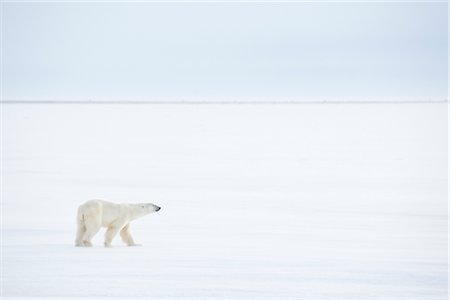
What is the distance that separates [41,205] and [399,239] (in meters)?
3.60

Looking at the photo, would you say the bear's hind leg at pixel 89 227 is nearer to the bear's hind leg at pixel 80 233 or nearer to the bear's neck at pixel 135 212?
the bear's hind leg at pixel 80 233

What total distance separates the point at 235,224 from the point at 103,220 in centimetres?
153

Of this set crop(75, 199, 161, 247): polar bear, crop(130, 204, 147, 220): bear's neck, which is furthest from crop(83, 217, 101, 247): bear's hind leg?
crop(130, 204, 147, 220): bear's neck

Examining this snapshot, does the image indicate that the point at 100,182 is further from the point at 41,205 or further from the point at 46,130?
the point at 46,130

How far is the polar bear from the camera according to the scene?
5.59 meters

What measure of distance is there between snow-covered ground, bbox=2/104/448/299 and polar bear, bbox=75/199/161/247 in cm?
13

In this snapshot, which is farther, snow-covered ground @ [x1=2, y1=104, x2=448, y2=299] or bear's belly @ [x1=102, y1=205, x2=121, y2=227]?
bear's belly @ [x1=102, y1=205, x2=121, y2=227]

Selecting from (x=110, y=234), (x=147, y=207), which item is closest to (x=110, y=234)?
(x=110, y=234)

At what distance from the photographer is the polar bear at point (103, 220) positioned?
5.59 meters

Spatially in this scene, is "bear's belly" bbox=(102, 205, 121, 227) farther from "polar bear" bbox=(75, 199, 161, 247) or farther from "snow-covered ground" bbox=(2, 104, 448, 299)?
"snow-covered ground" bbox=(2, 104, 448, 299)

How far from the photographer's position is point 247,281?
15.3ft

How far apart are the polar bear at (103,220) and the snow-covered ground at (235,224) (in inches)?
4.9

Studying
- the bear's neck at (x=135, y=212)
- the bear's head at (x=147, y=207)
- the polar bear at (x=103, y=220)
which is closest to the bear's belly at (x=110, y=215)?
the polar bear at (x=103, y=220)

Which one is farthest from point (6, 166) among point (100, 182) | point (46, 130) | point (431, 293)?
point (46, 130)
